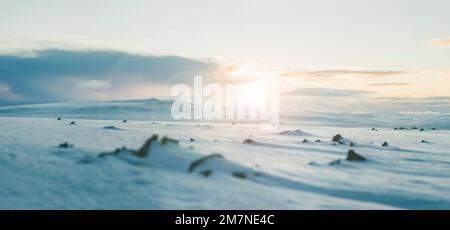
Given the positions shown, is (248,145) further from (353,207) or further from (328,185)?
(353,207)

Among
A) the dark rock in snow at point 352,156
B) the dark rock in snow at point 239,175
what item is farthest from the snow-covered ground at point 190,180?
the dark rock in snow at point 352,156

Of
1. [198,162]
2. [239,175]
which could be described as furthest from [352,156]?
[198,162]

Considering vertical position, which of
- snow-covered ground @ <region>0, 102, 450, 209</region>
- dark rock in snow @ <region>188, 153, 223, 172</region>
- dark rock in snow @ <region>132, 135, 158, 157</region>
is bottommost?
snow-covered ground @ <region>0, 102, 450, 209</region>

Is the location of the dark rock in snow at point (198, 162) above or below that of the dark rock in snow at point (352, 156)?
above

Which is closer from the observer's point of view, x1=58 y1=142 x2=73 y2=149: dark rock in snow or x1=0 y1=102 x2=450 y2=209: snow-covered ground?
x1=0 y1=102 x2=450 y2=209: snow-covered ground

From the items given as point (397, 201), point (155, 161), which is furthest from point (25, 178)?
point (397, 201)

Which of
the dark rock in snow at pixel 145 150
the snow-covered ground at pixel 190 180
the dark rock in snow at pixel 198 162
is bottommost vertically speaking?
the snow-covered ground at pixel 190 180

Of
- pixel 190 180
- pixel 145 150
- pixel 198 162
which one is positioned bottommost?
pixel 190 180

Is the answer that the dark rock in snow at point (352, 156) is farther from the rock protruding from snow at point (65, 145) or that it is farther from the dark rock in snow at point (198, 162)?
the rock protruding from snow at point (65, 145)

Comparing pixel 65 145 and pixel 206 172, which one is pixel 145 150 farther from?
pixel 65 145

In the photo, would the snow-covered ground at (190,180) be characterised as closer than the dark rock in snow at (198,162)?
Yes

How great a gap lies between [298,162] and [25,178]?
5.37 metres

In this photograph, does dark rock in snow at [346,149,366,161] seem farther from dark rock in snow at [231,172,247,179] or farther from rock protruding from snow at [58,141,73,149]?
rock protruding from snow at [58,141,73,149]

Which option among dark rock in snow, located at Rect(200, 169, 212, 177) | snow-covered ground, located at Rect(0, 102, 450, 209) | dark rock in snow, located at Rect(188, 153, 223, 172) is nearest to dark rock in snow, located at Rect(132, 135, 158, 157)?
snow-covered ground, located at Rect(0, 102, 450, 209)
